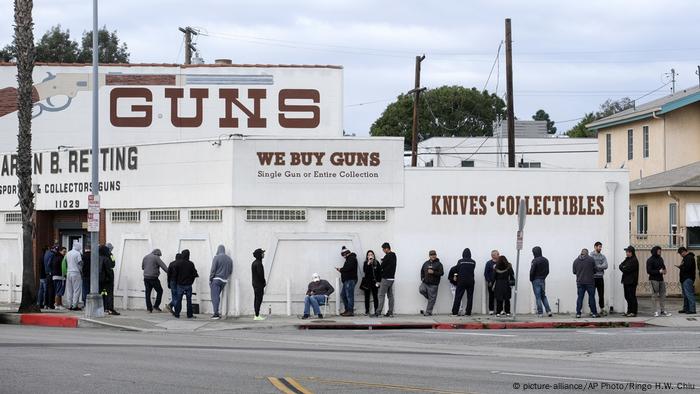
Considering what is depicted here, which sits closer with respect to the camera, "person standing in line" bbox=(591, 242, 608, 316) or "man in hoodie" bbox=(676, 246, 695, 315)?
"person standing in line" bbox=(591, 242, 608, 316)

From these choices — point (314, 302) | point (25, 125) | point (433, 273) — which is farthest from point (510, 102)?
point (25, 125)

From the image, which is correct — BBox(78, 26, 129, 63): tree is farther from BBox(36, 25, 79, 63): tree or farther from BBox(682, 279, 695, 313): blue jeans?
BBox(682, 279, 695, 313): blue jeans

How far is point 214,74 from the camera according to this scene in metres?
40.0

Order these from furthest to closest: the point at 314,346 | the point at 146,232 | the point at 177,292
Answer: the point at 146,232 → the point at 177,292 → the point at 314,346

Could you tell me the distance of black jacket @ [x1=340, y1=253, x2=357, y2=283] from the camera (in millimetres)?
28000

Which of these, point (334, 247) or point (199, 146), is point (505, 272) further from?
point (199, 146)

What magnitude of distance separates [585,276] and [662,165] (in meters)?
17.2

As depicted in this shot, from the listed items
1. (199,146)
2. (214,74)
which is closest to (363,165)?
(199,146)

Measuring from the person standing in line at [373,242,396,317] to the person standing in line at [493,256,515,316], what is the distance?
261 centimetres

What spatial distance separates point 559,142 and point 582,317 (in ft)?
139

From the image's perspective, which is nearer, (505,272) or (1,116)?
(505,272)

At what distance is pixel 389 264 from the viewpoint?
2816 cm

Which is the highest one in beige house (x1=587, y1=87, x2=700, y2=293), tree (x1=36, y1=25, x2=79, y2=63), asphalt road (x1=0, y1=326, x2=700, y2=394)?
tree (x1=36, y1=25, x2=79, y2=63)

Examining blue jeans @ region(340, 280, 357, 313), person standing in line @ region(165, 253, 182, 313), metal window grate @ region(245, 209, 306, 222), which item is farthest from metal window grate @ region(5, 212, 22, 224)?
blue jeans @ region(340, 280, 357, 313)
